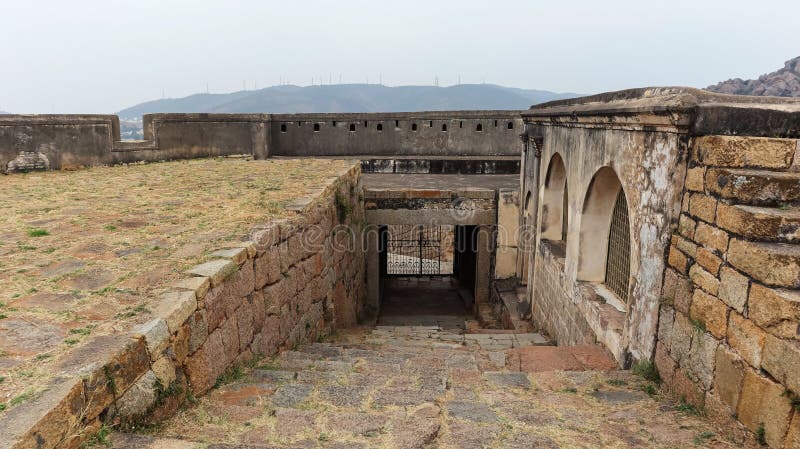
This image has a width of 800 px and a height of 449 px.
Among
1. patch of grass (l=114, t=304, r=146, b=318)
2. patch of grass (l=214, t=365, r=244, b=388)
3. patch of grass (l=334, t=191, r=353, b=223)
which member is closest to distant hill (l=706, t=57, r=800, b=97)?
patch of grass (l=334, t=191, r=353, b=223)

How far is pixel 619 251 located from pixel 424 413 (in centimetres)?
387

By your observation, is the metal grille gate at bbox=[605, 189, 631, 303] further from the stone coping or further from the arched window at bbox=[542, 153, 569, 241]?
the arched window at bbox=[542, 153, 569, 241]

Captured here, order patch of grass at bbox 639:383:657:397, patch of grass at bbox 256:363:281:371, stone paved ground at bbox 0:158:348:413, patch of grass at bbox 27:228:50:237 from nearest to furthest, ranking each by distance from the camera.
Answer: stone paved ground at bbox 0:158:348:413 < patch of grass at bbox 639:383:657:397 < patch of grass at bbox 256:363:281:371 < patch of grass at bbox 27:228:50:237

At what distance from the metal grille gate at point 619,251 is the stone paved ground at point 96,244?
389 cm

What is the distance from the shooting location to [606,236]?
20.8ft

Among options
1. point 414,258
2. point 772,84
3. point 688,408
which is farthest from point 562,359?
point 772,84

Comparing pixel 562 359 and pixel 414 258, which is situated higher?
pixel 562 359

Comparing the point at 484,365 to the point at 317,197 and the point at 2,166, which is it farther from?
the point at 2,166

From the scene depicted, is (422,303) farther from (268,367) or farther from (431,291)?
(268,367)

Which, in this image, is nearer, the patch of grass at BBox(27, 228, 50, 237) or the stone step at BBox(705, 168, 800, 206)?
the stone step at BBox(705, 168, 800, 206)

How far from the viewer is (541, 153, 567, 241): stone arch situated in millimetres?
8281

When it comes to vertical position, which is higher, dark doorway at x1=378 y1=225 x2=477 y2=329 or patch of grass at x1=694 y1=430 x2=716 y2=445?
patch of grass at x1=694 y1=430 x2=716 y2=445

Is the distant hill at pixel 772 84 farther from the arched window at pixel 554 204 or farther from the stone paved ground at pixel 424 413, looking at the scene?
the stone paved ground at pixel 424 413

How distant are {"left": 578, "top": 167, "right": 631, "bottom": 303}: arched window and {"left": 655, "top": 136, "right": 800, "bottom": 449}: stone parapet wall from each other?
6.63 ft
